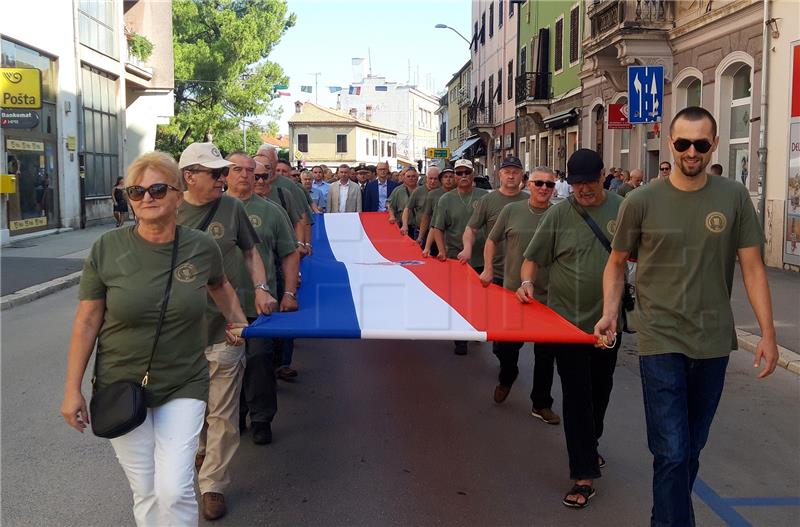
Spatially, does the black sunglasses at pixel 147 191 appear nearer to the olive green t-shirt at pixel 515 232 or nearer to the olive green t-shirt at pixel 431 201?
the olive green t-shirt at pixel 515 232

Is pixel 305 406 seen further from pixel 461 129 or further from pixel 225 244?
pixel 461 129

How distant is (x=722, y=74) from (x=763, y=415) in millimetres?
12628

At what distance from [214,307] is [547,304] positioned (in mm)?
2063

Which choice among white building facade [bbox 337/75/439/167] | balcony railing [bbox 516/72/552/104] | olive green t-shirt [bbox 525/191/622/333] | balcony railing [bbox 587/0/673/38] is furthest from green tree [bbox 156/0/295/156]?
white building facade [bbox 337/75/439/167]

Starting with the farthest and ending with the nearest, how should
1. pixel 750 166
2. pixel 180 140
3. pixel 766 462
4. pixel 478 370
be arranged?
pixel 180 140 → pixel 750 166 → pixel 478 370 → pixel 766 462

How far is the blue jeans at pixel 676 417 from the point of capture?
12.6 feet

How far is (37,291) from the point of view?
526 inches

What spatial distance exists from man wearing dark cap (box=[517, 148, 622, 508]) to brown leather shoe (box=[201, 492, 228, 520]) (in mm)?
1906

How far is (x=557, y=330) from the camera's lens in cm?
468

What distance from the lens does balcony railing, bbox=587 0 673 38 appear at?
2003 centimetres

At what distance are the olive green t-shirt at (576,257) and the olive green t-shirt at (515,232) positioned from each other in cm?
100

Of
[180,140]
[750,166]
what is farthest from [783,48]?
[180,140]

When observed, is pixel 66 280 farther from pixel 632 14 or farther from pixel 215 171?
pixel 632 14

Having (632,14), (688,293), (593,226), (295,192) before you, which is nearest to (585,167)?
(593,226)
